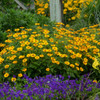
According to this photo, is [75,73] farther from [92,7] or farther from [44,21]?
[92,7]

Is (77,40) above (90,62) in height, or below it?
above

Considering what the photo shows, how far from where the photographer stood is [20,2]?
A: 7008 mm

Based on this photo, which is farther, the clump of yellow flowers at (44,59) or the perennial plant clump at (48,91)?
the clump of yellow flowers at (44,59)

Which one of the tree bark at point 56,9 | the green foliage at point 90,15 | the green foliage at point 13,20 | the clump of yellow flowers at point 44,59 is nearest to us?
the clump of yellow flowers at point 44,59

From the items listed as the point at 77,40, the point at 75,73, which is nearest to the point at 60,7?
the point at 77,40


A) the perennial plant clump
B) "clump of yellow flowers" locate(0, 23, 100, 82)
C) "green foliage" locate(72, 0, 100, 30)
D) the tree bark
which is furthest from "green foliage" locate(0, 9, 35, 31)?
the perennial plant clump

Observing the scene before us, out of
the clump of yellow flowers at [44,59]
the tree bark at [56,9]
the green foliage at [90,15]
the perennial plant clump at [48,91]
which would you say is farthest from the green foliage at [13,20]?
the perennial plant clump at [48,91]

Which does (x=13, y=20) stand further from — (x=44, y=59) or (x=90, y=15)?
(x=90, y=15)

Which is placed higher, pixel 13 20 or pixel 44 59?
pixel 13 20

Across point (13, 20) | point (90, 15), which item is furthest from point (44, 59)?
point (90, 15)

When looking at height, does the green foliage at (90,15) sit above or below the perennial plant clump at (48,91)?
above

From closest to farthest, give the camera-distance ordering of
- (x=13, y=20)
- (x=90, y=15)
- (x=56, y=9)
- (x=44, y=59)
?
(x=44, y=59)
(x=13, y=20)
(x=90, y=15)
(x=56, y=9)

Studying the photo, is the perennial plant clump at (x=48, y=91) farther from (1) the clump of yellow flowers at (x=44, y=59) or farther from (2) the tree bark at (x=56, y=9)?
(2) the tree bark at (x=56, y=9)

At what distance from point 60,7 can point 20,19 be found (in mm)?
1888
